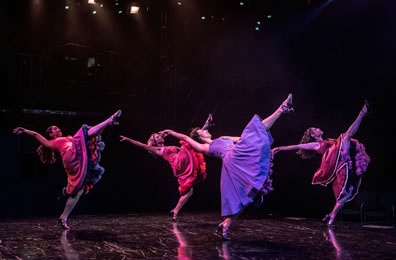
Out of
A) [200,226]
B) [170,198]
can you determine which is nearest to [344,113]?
[200,226]

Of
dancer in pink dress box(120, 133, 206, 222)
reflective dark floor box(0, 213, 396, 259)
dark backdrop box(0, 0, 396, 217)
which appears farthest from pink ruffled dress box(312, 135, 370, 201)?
dancer in pink dress box(120, 133, 206, 222)

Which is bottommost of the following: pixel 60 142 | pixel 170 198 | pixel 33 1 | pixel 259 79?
pixel 170 198

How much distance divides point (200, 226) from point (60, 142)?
7.97ft

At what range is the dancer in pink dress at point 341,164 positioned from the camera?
6648 millimetres

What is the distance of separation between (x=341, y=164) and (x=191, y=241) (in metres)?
2.99

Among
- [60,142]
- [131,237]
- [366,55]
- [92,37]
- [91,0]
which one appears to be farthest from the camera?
[92,37]

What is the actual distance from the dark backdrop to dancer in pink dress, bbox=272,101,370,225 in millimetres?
1575

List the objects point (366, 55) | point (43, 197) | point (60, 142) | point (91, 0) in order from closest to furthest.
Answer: point (60, 142) → point (366, 55) → point (91, 0) → point (43, 197)

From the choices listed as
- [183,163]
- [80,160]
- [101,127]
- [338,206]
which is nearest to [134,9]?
[183,163]

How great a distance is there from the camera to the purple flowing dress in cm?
486

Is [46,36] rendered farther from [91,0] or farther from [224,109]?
[224,109]

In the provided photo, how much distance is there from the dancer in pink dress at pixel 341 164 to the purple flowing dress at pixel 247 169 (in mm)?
1655

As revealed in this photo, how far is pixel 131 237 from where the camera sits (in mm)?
5270

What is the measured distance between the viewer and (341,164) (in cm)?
669
